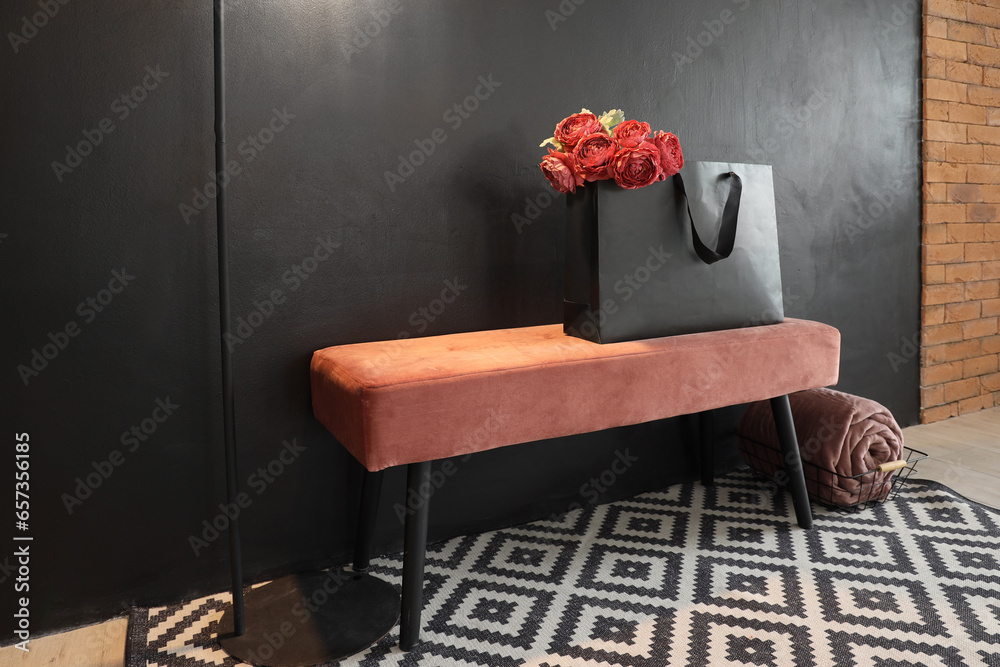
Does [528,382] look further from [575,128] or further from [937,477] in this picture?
[937,477]

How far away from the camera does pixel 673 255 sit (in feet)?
5.64

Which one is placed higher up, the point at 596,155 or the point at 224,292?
the point at 596,155

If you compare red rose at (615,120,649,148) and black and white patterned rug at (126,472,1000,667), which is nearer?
black and white patterned rug at (126,472,1000,667)

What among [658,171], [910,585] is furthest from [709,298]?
[910,585]

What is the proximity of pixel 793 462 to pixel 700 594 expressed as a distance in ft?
1.76

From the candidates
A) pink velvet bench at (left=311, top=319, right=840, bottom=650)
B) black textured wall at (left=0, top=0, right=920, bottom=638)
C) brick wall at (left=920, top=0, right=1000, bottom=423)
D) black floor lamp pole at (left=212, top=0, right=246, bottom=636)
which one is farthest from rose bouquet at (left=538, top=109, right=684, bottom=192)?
brick wall at (left=920, top=0, right=1000, bottom=423)

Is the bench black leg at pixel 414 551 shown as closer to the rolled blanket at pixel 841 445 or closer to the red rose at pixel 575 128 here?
the red rose at pixel 575 128

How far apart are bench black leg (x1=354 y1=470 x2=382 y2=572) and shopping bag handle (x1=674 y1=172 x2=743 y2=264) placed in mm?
970

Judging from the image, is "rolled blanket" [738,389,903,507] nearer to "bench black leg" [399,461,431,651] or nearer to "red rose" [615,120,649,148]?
"red rose" [615,120,649,148]

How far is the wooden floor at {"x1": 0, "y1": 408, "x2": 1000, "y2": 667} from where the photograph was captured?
4.69 feet

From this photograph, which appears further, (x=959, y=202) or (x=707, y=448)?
(x=959, y=202)

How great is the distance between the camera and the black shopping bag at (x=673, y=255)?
1.65 meters

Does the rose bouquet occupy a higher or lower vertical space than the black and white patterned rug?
higher

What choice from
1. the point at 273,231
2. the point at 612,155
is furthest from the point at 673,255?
the point at 273,231
